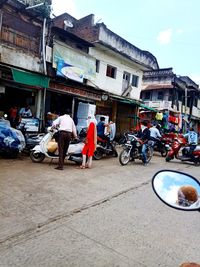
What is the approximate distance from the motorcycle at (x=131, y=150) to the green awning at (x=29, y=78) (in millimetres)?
4108

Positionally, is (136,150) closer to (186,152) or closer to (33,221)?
(186,152)

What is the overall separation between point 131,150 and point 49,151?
3.37 m

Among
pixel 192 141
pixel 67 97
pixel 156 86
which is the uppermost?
pixel 156 86

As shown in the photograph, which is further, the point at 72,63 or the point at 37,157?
the point at 72,63

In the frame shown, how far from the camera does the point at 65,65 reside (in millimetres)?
13055

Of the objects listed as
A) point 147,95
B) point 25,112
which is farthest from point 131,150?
point 147,95

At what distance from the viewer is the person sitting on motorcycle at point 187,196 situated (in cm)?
Result: 148

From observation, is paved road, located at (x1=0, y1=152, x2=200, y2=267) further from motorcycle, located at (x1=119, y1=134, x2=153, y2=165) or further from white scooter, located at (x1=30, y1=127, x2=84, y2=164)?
motorcycle, located at (x1=119, y1=134, x2=153, y2=165)

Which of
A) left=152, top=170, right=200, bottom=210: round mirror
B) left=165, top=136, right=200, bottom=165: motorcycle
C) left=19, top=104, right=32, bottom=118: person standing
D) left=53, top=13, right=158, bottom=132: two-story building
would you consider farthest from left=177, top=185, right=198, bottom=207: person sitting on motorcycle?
left=53, top=13, right=158, bottom=132: two-story building

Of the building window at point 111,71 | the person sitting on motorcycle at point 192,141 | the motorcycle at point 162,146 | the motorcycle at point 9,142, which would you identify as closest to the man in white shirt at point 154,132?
the motorcycle at point 162,146

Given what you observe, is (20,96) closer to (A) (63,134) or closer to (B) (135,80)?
(A) (63,134)

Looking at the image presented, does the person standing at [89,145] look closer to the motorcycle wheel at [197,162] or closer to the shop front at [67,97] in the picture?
the shop front at [67,97]

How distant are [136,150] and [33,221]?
6881 mm

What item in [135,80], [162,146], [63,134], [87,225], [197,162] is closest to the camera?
[87,225]
